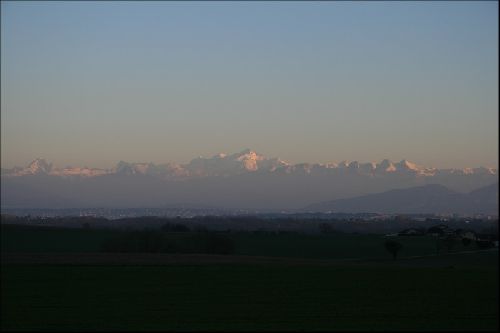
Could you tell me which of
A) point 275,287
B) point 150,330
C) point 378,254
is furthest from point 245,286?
point 378,254

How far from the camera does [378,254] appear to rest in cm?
11988

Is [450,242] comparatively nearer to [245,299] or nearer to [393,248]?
[393,248]

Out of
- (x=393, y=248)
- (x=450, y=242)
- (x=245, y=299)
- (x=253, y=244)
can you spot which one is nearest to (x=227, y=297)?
(x=245, y=299)

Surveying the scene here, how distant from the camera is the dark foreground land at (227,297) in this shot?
32.2 meters

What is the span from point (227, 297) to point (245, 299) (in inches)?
66.6

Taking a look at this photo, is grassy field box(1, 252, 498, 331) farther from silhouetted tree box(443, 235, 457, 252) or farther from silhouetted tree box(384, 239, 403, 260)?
silhouetted tree box(443, 235, 457, 252)

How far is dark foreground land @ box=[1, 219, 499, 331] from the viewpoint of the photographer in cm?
3225

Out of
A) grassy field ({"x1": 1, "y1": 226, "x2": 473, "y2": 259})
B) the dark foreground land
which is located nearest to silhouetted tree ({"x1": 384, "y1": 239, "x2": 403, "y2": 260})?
grassy field ({"x1": 1, "y1": 226, "x2": 473, "y2": 259})

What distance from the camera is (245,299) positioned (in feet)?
141

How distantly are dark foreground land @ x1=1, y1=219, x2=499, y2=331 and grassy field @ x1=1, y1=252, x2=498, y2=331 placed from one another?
0.05 meters

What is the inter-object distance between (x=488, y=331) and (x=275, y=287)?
887 inches

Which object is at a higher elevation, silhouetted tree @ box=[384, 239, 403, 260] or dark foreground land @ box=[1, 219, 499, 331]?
dark foreground land @ box=[1, 219, 499, 331]

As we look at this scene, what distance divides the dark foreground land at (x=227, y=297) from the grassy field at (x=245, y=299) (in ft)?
0.17

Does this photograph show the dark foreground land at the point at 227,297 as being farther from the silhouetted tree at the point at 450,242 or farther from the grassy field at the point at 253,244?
the silhouetted tree at the point at 450,242
